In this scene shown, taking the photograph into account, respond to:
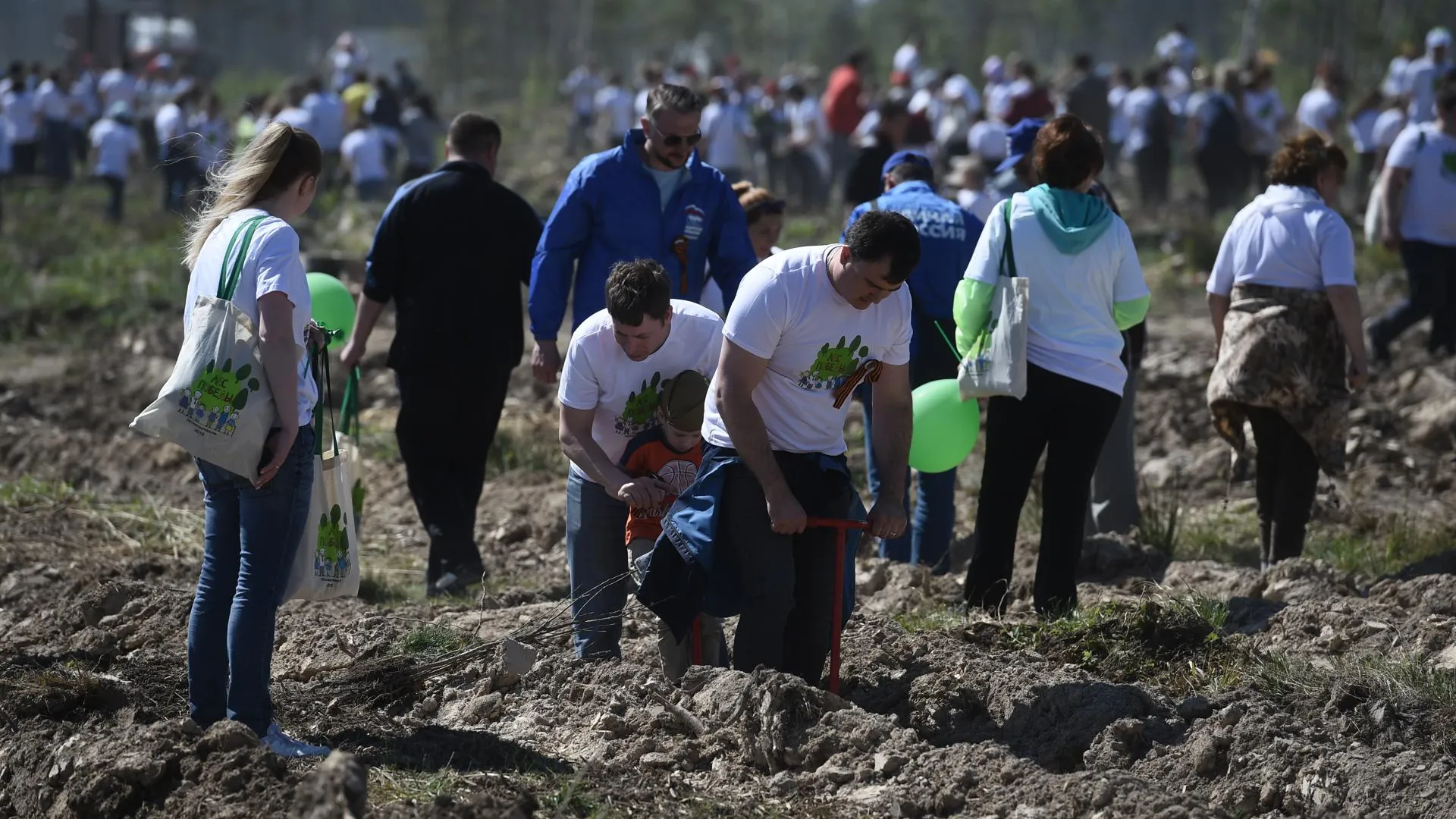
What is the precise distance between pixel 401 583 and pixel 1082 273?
3.52 metres

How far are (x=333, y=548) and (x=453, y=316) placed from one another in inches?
97.5

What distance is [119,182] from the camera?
69.8ft

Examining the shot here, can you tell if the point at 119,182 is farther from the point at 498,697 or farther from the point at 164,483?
the point at 498,697

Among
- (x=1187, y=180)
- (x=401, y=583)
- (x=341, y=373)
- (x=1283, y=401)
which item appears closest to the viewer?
(x=1283, y=401)

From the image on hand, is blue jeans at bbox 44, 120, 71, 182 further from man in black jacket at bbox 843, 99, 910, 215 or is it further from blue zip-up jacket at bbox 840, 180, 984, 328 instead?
blue zip-up jacket at bbox 840, 180, 984, 328

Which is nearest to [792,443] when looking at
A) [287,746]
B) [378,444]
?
[287,746]

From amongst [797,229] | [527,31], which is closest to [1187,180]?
[797,229]

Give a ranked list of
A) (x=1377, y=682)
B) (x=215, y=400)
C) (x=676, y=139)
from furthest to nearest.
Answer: (x=676, y=139) → (x=1377, y=682) → (x=215, y=400)

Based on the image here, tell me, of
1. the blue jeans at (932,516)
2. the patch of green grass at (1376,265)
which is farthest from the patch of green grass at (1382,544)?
the patch of green grass at (1376,265)

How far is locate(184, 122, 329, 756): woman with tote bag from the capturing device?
4.66 metres

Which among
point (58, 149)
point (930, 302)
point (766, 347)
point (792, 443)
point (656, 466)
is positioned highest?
point (58, 149)

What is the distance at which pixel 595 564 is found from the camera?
5.74 m

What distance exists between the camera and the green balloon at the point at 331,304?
7.98m

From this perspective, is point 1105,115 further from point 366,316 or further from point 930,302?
point 366,316
